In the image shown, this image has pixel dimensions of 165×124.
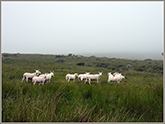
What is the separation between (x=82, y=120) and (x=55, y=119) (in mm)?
518

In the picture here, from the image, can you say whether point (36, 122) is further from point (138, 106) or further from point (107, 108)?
point (138, 106)

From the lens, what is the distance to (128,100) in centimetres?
314

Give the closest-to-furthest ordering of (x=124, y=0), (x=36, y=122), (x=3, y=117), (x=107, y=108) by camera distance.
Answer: (x=36, y=122) → (x=3, y=117) → (x=107, y=108) → (x=124, y=0)

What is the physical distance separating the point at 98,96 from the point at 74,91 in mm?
952

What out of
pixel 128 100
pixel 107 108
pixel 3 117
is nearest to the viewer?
pixel 3 117

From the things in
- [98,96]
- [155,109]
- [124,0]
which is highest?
[124,0]

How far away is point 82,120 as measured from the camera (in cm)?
193

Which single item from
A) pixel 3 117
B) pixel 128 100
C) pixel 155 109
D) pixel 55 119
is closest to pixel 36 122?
pixel 55 119

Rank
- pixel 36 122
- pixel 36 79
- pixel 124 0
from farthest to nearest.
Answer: pixel 36 79 → pixel 124 0 → pixel 36 122

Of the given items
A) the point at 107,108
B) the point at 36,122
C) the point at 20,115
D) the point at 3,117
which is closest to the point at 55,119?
the point at 36,122

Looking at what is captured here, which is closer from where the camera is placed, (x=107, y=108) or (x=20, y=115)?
(x=20, y=115)

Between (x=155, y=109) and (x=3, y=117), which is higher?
(x=3, y=117)

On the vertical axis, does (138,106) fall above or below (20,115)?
below

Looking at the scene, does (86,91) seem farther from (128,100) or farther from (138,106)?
(138,106)
